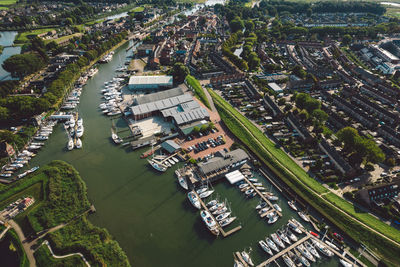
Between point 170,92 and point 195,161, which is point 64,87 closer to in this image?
point 170,92

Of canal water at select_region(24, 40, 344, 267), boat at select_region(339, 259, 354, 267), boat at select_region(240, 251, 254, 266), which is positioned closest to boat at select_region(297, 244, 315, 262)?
canal water at select_region(24, 40, 344, 267)

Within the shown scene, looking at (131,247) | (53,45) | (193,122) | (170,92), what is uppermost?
(53,45)

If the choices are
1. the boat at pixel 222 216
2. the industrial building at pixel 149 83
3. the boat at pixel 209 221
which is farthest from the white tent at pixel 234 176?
the industrial building at pixel 149 83

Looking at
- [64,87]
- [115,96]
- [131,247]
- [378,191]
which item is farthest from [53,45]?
[378,191]

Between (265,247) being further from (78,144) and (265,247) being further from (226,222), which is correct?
(78,144)

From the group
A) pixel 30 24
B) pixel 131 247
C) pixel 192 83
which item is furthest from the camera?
pixel 30 24

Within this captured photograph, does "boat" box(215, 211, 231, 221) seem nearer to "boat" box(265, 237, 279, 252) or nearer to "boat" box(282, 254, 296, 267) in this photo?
"boat" box(265, 237, 279, 252)

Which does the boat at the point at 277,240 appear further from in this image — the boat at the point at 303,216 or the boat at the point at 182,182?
the boat at the point at 182,182
